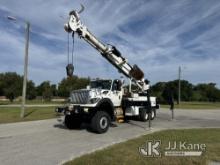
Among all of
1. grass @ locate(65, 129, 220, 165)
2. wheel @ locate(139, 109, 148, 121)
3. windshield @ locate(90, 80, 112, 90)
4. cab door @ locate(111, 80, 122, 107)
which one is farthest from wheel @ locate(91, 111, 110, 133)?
wheel @ locate(139, 109, 148, 121)

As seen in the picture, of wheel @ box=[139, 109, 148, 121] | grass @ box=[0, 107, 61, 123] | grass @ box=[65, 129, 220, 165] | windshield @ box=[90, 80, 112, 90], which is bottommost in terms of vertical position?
grass @ box=[65, 129, 220, 165]

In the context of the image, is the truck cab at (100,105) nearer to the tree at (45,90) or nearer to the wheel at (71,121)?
the wheel at (71,121)

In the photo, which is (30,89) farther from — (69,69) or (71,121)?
(69,69)

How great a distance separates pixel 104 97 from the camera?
46.3 feet

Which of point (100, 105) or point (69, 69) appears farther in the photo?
point (69, 69)

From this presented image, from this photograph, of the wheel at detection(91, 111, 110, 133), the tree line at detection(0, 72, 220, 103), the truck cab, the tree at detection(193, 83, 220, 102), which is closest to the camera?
the wheel at detection(91, 111, 110, 133)

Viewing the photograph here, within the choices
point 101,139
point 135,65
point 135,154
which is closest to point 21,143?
point 101,139

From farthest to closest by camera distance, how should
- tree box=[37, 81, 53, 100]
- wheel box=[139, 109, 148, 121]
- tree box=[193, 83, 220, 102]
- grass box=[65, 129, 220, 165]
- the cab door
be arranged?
tree box=[193, 83, 220, 102]
tree box=[37, 81, 53, 100]
wheel box=[139, 109, 148, 121]
the cab door
grass box=[65, 129, 220, 165]

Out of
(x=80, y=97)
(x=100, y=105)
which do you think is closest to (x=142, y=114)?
(x=100, y=105)

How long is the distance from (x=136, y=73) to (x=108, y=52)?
2369 millimetres

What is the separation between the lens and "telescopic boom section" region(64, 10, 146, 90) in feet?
47.1

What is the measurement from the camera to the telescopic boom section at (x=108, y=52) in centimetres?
1437

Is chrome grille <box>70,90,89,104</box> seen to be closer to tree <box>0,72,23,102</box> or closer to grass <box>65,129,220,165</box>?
grass <box>65,129,220,165</box>

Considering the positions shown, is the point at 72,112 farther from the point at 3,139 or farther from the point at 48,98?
the point at 48,98
